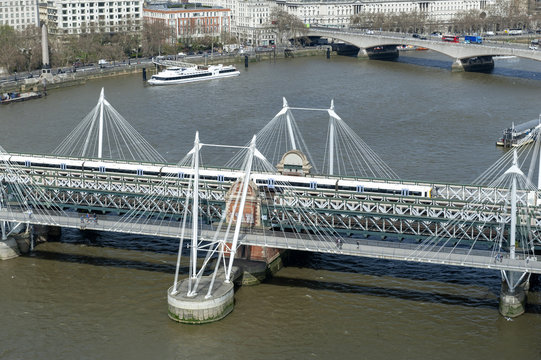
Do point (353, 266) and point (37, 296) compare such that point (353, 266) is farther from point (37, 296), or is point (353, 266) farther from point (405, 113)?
point (405, 113)

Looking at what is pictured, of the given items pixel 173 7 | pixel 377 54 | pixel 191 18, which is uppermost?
pixel 173 7

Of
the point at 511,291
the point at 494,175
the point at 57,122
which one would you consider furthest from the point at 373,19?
the point at 511,291

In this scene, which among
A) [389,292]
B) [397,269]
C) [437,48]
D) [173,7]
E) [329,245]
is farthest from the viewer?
[173,7]

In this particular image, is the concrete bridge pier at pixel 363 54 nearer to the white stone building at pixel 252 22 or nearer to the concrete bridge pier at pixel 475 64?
the concrete bridge pier at pixel 475 64

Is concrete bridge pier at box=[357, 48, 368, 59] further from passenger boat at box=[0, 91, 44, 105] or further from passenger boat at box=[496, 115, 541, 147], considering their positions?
passenger boat at box=[496, 115, 541, 147]

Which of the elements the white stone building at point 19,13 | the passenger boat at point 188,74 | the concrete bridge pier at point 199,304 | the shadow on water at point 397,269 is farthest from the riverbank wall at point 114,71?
the concrete bridge pier at point 199,304

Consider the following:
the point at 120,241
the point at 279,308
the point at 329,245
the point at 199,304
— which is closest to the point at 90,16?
the point at 120,241

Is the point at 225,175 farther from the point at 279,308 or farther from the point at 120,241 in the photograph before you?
the point at 279,308
